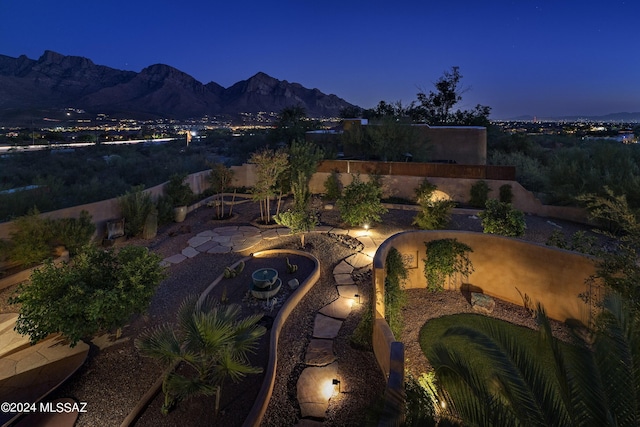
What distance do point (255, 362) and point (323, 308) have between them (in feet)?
6.37

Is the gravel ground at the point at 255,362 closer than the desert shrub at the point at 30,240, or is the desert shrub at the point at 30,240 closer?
the gravel ground at the point at 255,362

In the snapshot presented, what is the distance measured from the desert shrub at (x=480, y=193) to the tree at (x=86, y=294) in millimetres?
11905

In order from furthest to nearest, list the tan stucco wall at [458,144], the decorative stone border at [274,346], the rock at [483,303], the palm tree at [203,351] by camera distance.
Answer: the tan stucco wall at [458,144] < the rock at [483,303] < the decorative stone border at [274,346] < the palm tree at [203,351]

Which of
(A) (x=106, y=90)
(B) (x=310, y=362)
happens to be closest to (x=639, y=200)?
(B) (x=310, y=362)

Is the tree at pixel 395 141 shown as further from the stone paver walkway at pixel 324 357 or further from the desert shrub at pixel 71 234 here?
the desert shrub at pixel 71 234

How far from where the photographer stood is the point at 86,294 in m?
4.60

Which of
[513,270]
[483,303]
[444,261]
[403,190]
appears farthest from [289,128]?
[483,303]

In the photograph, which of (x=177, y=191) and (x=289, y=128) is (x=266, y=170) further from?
(x=289, y=128)

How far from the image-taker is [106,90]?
6128 cm

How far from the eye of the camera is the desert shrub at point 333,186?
14297 millimetres

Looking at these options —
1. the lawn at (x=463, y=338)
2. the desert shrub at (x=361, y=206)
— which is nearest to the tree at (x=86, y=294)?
the lawn at (x=463, y=338)

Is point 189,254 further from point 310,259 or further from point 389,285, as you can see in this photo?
point 389,285

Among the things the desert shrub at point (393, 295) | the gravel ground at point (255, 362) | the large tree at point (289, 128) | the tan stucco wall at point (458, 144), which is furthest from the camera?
the large tree at point (289, 128)

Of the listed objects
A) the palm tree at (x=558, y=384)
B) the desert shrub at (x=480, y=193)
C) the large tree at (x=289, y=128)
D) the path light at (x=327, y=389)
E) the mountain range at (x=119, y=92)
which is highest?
the mountain range at (x=119, y=92)
